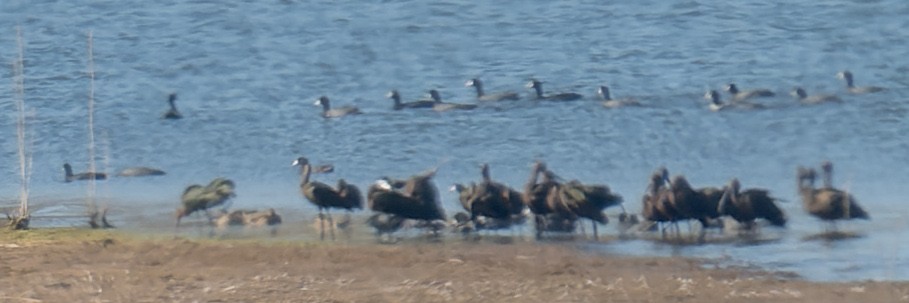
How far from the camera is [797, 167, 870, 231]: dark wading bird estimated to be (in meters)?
12.0

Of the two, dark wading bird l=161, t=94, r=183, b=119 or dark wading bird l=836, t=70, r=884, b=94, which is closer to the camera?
dark wading bird l=836, t=70, r=884, b=94

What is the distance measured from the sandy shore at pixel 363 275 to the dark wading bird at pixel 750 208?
1141 mm

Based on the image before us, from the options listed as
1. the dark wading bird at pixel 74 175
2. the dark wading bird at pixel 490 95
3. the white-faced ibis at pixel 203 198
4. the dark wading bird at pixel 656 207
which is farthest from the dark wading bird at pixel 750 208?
the dark wading bird at pixel 490 95

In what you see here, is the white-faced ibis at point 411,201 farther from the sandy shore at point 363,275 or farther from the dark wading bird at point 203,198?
the dark wading bird at point 203,198

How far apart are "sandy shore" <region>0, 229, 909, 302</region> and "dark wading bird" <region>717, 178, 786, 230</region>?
3.74 ft

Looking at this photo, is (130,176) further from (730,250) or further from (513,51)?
(513,51)

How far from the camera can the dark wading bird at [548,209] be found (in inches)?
482

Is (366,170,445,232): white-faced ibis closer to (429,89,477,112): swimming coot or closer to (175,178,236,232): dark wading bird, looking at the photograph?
(175,178,236,232): dark wading bird

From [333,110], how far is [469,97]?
1.70 m

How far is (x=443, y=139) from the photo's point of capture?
54.1ft

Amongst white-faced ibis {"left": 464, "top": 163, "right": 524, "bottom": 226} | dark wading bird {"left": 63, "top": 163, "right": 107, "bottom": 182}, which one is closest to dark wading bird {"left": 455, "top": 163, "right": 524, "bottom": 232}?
white-faced ibis {"left": 464, "top": 163, "right": 524, "bottom": 226}

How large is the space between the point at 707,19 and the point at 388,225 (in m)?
10.5

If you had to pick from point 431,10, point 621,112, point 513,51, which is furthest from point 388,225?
point 431,10

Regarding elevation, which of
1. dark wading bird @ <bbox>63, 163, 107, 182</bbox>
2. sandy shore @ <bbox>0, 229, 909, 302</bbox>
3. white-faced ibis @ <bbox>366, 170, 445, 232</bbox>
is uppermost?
dark wading bird @ <bbox>63, 163, 107, 182</bbox>
